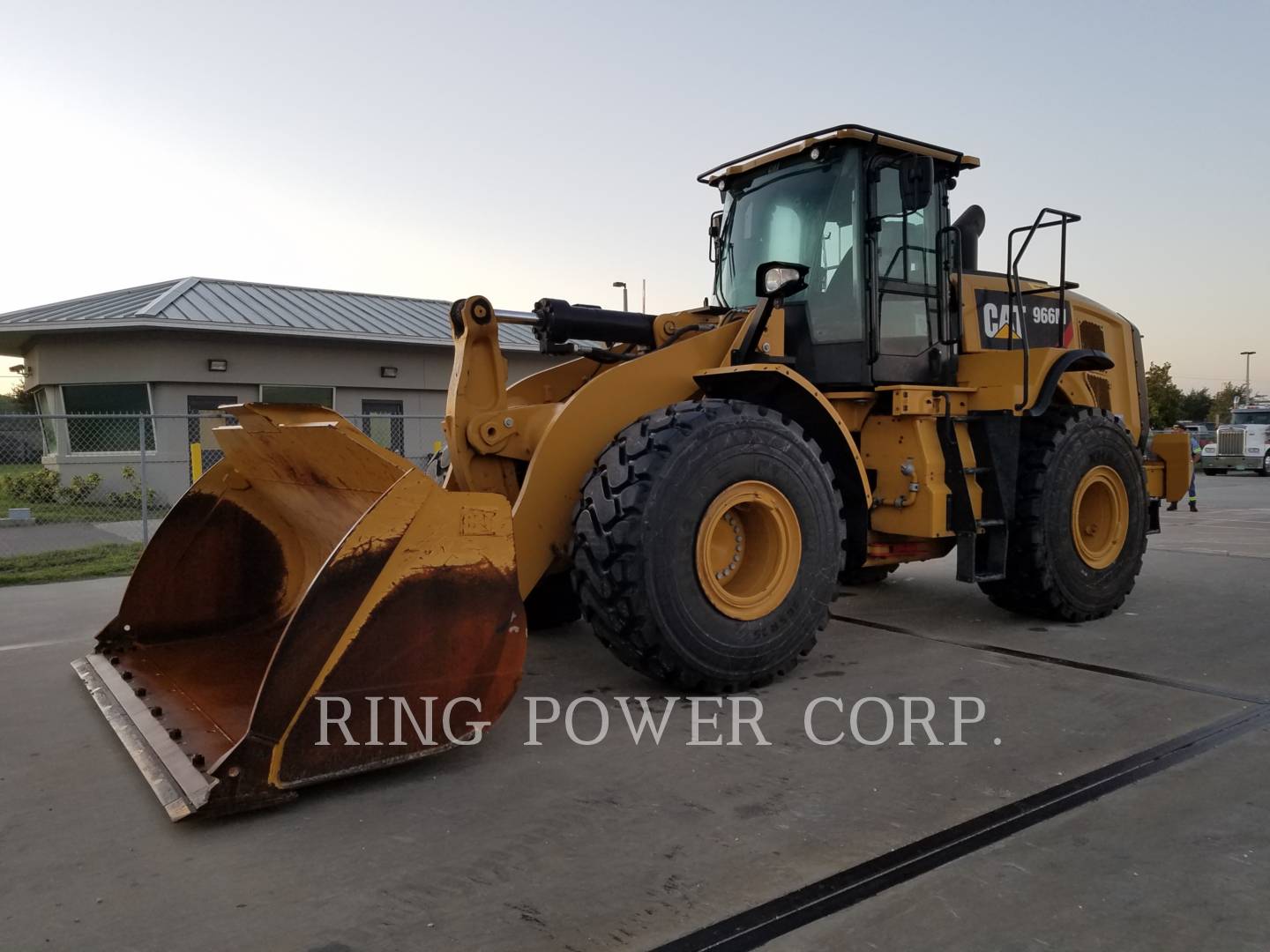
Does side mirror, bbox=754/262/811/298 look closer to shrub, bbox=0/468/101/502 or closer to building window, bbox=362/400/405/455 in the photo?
building window, bbox=362/400/405/455

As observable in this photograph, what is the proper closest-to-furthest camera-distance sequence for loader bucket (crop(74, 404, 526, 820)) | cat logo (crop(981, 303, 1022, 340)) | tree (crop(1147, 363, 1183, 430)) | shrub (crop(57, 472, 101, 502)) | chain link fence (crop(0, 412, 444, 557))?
loader bucket (crop(74, 404, 526, 820)) < cat logo (crop(981, 303, 1022, 340)) < chain link fence (crop(0, 412, 444, 557)) < shrub (crop(57, 472, 101, 502)) < tree (crop(1147, 363, 1183, 430))

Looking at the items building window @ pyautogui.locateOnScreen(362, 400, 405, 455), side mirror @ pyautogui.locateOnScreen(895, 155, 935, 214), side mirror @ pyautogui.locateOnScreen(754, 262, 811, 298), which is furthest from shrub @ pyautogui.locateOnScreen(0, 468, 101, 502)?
side mirror @ pyautogui.locateOnScreen(895, 155, 935, 214)

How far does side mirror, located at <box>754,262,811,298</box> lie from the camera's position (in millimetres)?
4617

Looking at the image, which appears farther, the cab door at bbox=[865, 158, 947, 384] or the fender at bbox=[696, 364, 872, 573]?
the cab door at bbox=[865, 158, 947, 384]

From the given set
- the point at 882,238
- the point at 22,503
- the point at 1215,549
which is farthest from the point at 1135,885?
the point at 22,503

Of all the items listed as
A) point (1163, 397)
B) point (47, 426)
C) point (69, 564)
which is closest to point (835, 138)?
point (69, 564)

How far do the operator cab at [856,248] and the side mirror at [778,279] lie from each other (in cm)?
59

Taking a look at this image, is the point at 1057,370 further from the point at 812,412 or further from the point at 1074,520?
the point at 812,412

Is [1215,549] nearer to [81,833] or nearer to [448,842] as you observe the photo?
[448,842]

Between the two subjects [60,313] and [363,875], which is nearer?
[363,875]

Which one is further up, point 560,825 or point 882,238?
point 882,238

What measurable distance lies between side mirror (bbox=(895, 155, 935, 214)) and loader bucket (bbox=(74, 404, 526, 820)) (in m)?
3.03

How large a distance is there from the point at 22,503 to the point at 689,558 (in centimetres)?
1256

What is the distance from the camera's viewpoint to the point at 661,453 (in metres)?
4.00
